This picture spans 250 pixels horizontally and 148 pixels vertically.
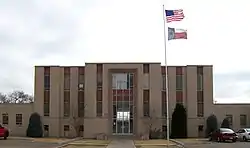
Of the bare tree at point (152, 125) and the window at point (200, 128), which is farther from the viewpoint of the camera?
the window at point (200, 128)

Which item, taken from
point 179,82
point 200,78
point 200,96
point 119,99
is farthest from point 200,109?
point 119,99

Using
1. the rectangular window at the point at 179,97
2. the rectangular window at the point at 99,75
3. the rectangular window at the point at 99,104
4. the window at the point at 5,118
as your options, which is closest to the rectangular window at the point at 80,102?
the rectangular window at the point at 99,104

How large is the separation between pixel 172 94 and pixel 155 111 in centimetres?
382

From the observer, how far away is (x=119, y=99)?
63031 mm

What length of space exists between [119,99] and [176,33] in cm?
2979

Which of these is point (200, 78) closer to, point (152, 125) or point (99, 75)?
point (152, 125)

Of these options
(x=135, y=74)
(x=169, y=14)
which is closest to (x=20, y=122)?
(x=135, y=74)

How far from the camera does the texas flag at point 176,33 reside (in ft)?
112

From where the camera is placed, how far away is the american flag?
3347 centimetres

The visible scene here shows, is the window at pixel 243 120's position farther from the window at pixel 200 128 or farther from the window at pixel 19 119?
the window at pixel 19 119

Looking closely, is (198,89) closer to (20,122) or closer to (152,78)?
(152,78)

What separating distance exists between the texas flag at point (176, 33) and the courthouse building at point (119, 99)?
27.1m

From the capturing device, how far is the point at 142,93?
61.7 m

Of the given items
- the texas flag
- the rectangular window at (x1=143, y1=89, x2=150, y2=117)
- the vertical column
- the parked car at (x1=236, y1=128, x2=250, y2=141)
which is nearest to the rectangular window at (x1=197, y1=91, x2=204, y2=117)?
the rectangular window at (x1=143, y1=89, x2=150, y2=117)
